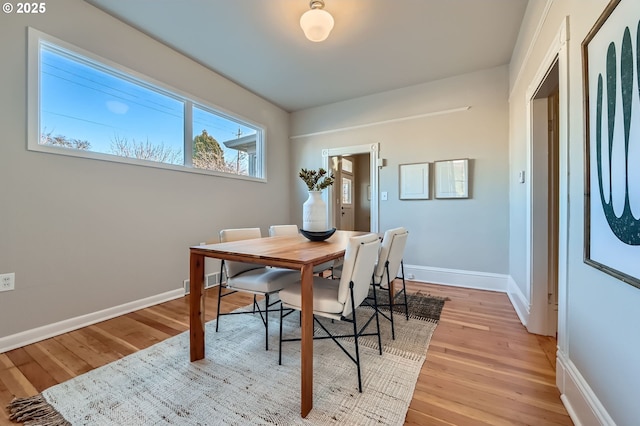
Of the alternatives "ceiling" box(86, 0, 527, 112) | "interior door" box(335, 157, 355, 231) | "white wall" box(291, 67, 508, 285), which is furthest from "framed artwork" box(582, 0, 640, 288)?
"interior door" box(335, 157, 355, 231)

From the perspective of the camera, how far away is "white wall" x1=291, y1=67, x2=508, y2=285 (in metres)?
3.22

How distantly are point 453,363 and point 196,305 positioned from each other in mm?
1718

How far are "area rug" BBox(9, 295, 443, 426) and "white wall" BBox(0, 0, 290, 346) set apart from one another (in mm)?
951

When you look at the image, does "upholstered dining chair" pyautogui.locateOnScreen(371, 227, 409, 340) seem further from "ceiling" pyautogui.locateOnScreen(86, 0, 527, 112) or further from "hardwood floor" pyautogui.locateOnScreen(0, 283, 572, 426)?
"ceiling" pyautogui.locateOnScreen(86, 0, 527, 112)

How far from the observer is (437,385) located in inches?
59.0

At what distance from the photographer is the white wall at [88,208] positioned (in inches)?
75.5

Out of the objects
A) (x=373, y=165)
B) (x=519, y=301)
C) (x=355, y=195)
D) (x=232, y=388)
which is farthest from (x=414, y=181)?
(x=232, y=388)

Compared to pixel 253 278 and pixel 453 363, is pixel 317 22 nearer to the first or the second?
pixel 253 278

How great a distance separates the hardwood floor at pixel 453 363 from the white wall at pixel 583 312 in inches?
8.4

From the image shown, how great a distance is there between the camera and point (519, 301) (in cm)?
247

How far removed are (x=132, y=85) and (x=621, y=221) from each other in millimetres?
3697

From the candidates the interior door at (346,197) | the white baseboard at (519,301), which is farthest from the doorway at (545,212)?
the interior door at (346,197)

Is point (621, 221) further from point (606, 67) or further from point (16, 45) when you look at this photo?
point (16, 45)

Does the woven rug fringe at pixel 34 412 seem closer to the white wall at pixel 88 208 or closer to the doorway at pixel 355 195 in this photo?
the white wall at pixel 88 208
